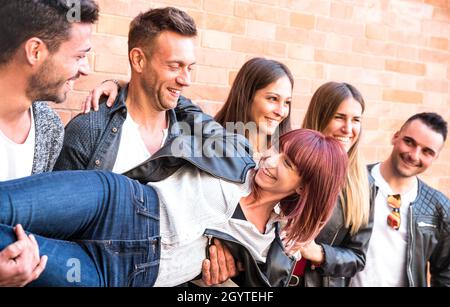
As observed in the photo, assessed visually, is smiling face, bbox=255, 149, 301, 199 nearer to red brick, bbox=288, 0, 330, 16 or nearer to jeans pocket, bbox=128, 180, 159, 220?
jeans pocket, bbox=128, 180, 159, 220

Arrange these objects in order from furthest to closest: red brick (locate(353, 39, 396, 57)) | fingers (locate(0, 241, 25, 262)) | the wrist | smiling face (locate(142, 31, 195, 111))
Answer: red brick (locate(353, 39, 396, 57)) < the wrist < smiling face (locate(142, 31, 195, 111)) < fingers (locate(0, 241, 25, 262))

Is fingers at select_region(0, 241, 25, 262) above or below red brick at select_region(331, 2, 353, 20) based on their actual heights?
below

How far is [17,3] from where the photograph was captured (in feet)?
7.44

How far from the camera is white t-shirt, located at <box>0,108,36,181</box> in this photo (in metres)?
2.19

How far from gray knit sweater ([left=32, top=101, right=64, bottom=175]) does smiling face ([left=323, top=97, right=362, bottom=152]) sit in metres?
1.31

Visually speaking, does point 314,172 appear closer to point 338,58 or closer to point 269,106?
point 269,106

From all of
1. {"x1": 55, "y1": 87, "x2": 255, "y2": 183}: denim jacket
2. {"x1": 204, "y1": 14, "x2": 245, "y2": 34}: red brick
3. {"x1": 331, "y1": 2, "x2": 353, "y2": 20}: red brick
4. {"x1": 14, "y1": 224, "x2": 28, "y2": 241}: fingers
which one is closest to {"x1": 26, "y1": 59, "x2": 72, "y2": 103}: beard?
{"x1": 55, "y1": 87, "x2": 255, "y2": 183}: denim jacket

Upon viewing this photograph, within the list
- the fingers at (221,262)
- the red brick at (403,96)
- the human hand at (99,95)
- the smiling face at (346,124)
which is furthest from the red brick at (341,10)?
the fingers at (221,262)

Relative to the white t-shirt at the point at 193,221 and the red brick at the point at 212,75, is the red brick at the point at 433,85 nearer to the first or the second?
the red brick at the point at 212,75

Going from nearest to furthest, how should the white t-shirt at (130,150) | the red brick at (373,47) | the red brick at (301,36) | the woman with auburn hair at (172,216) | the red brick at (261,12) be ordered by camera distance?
the woman with auburn hair at (172,216)
the white t-shirt at (130,150)
the red brick at (261,12)
the red brick at (301,36)
the red brick at (373,47)

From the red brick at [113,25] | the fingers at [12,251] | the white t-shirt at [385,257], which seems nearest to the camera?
the fingers at [12,251]

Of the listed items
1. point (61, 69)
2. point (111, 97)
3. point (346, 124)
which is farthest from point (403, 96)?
point (61, 69)

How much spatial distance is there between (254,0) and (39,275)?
2.35 m

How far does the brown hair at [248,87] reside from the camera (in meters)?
2.98
